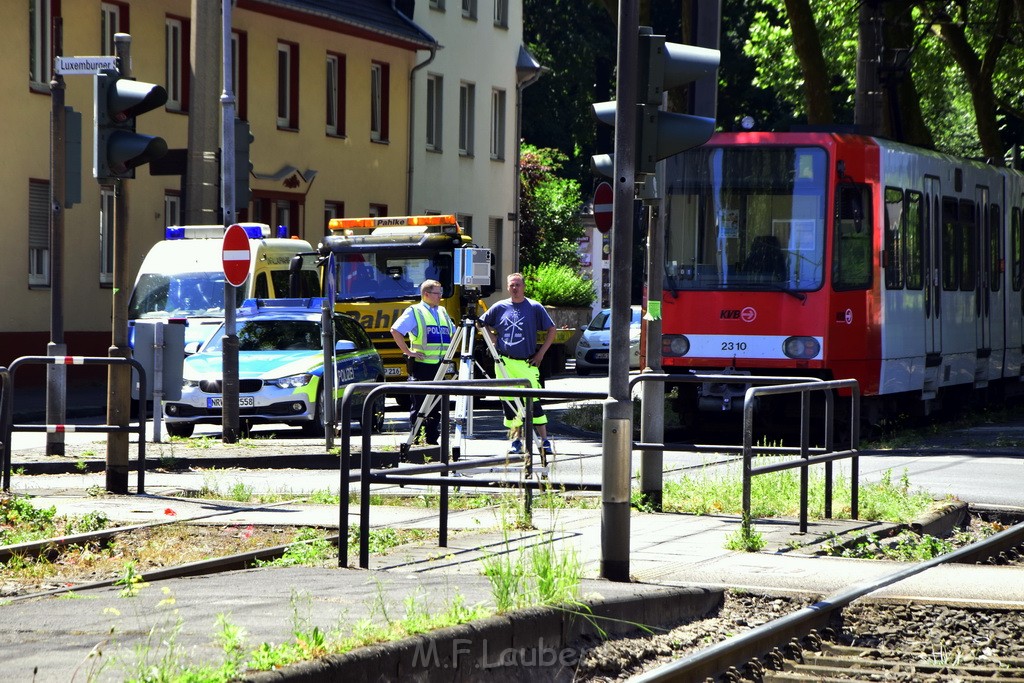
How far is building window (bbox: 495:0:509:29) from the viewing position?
153 ft

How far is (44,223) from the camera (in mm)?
30328

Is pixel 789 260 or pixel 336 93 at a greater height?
pixel 336 93

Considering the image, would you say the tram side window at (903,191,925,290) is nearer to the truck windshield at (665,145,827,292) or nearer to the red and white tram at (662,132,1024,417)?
the red and white tram at (662,132,1024,417)

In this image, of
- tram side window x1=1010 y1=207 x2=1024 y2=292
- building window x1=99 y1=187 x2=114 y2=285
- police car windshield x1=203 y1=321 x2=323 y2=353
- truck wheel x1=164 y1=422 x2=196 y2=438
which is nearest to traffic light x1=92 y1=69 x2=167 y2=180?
truck wheel x1=164 y1=422 x2=196 y2=438

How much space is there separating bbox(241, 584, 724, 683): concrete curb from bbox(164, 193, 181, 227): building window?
27.2 metres

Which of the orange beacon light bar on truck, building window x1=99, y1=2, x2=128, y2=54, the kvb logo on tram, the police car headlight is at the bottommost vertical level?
the police car headlight

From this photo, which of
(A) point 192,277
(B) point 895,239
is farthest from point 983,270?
(A) point 192,277

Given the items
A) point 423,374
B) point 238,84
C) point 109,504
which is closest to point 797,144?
point 423,374

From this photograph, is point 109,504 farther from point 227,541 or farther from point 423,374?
point 423,374

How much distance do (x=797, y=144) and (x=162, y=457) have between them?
730 centimetres

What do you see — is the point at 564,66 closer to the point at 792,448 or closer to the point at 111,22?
the point at 111,22

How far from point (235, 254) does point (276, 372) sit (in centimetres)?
284

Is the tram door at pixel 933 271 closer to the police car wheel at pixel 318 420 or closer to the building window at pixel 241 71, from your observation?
the police car wheel at pixel 318 420

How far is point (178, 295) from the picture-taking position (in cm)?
2638
